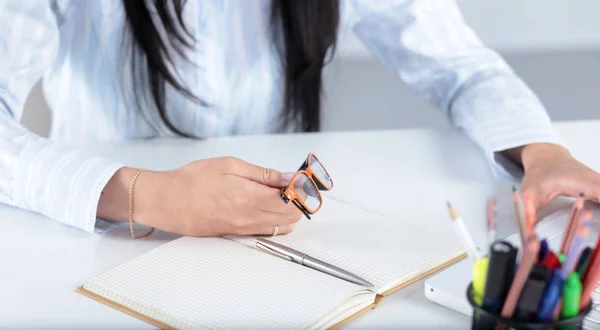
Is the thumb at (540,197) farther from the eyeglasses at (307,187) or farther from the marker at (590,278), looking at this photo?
the marker at (590,278)

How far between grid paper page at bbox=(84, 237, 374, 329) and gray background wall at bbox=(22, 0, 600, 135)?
138cm

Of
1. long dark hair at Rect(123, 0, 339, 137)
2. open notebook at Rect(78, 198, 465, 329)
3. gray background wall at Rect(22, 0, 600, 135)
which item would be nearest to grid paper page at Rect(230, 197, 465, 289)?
open notebook at Rect(78, 198, 465, 329)

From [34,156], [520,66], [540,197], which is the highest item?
[34,156]

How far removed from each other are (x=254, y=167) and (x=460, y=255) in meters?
0.24

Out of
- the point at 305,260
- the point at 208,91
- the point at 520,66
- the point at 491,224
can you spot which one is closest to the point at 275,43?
the point at 208,91

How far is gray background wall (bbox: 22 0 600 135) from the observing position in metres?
2.26

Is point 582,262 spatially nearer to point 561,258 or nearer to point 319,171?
point 561,258

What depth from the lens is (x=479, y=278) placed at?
52 cm

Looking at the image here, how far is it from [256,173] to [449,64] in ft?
1.75

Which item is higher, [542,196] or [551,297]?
[551,297]

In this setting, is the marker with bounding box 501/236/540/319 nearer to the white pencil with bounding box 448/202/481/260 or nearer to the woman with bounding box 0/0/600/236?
the white pencil with bounding box 448/202/481/260

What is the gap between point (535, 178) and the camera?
94cm

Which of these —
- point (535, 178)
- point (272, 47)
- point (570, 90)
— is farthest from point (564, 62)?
point (535, 178)

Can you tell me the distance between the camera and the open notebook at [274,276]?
2.18ft
